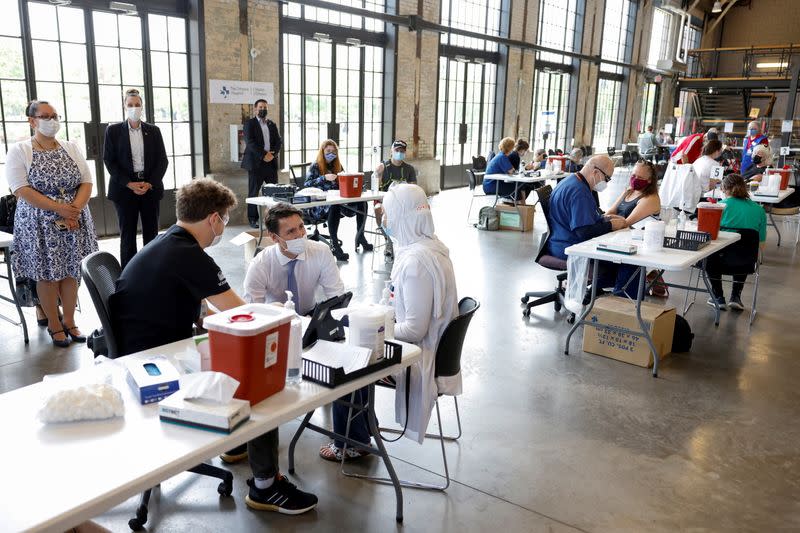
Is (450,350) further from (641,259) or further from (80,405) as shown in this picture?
(641,259)

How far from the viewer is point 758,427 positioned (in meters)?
3.52

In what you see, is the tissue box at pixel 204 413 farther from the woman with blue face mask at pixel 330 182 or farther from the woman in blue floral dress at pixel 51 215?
the woman with blue face mask at pixel 330 182

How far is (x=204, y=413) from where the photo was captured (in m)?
1.76

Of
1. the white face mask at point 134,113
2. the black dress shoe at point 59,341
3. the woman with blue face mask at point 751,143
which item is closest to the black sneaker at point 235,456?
the black dress shoe at point 59,341

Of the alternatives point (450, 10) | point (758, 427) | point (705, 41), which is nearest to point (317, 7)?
point (450, 10)

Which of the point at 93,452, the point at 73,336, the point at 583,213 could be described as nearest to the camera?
the point at 93,452

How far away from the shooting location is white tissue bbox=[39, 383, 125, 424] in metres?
1.77

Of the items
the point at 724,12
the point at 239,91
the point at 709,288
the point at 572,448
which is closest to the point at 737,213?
the point at 709,288

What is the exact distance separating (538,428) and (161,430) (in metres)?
2.20

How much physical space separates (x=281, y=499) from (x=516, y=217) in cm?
717

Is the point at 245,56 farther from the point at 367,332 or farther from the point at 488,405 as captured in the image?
the point at 367,332

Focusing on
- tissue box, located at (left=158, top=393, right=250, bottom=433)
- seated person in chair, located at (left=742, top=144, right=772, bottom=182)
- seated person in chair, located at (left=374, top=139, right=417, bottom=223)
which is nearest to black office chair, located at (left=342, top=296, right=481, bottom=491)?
tissue box, located at (left=158, top=393, right=250, bottom=433)

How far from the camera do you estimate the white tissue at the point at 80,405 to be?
1771mm

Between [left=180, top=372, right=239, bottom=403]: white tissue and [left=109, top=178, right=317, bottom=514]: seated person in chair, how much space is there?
646mm
